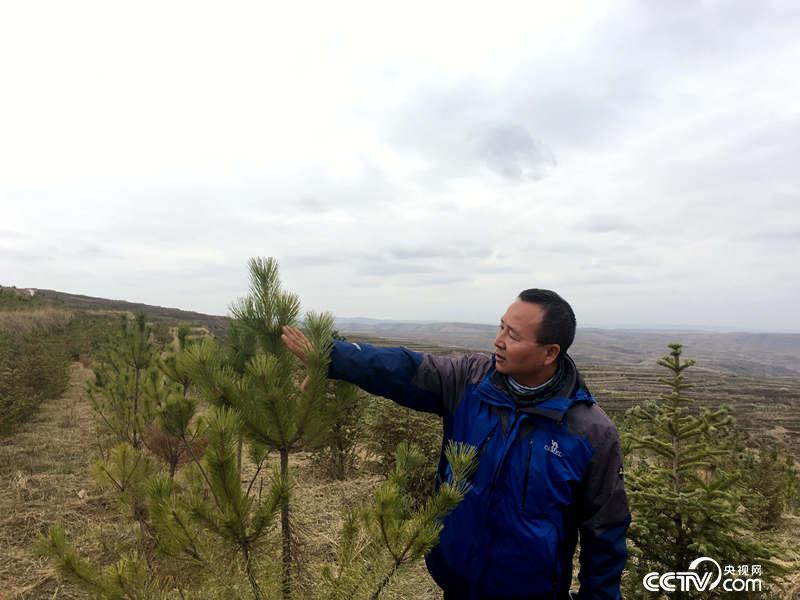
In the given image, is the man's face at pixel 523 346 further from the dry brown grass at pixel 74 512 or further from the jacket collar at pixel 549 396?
the dry brown grass at pixel 74 512

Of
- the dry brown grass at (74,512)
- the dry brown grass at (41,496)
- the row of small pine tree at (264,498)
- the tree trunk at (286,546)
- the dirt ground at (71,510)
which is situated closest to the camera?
the row of small pine tree at (264,498)

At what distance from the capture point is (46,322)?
2448 cm

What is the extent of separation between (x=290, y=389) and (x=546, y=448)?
136 cm

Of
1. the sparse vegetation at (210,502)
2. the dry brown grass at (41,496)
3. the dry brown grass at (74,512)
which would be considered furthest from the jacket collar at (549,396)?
the dry brown grass at (41,496)

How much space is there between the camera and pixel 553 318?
209 cm

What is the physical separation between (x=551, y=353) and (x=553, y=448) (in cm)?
46

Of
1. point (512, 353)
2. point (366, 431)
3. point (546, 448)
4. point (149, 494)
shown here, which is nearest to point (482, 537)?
point (546, 448)

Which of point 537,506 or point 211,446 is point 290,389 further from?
point 537,506

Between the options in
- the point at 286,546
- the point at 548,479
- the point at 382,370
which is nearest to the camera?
the point at 548,479

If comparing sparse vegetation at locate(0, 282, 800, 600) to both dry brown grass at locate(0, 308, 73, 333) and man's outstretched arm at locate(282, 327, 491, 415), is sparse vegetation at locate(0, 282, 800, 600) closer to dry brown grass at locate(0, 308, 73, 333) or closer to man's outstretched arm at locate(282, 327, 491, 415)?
man's outstretched arm at locate(282, 327, 491, 415)

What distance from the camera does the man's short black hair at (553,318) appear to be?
2.07 m

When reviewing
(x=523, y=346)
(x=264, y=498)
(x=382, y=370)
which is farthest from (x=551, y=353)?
(x=264, y=498)

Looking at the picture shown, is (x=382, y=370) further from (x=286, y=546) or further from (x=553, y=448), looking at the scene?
(x=286, y=546)

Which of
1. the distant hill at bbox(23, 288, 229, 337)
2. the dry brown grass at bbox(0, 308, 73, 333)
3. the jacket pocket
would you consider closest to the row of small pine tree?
the jacket pocket
